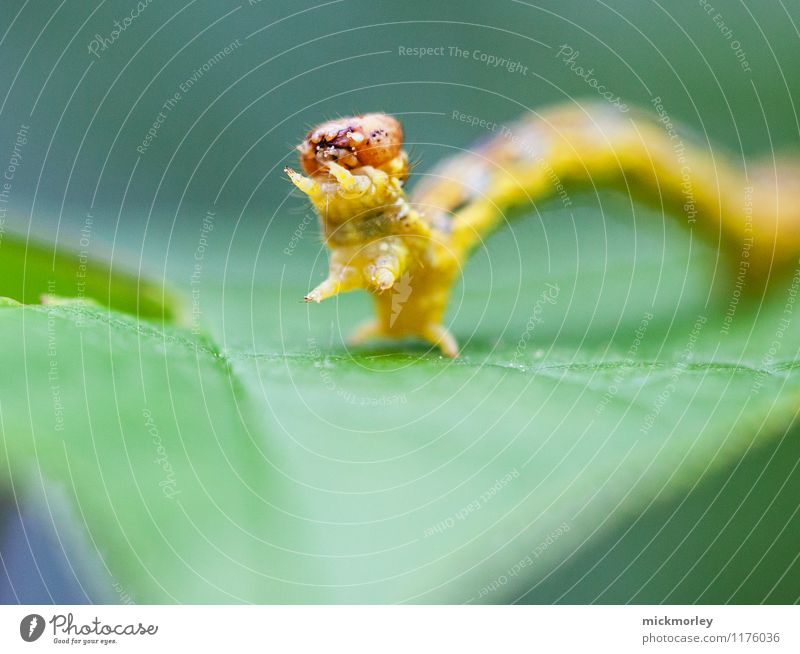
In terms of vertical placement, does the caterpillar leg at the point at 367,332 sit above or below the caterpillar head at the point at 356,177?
below

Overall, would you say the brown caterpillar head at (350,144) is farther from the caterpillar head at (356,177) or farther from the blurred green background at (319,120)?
the blurred green background at (319,120)

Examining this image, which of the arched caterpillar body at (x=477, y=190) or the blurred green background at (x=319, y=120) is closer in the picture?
the arched caterpillar body at (x=477, y=190)

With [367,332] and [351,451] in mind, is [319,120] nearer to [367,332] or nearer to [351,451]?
[367,332]

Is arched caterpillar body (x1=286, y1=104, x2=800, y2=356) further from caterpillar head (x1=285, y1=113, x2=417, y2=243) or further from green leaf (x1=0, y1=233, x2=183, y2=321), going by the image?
green leaf (x1=0, y1=233, x2=183, y2=321)

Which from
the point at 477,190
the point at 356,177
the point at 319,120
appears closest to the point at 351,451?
the point at 356,177

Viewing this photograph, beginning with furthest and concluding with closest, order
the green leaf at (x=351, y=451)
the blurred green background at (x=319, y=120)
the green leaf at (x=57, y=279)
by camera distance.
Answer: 1. the blurred green background at (x=319, y=120)
2. the green leaf at (x=57, y=279)
3. the green leaf at (x=351, y=451)

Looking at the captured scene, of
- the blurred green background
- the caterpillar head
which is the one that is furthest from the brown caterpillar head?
the blurred green background

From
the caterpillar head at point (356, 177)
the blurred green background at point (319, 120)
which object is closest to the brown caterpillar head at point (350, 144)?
the caterpillar head at point (356, 177)

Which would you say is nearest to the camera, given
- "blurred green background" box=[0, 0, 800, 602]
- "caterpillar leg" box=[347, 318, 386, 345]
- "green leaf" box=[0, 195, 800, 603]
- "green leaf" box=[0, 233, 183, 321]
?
"green leaf" box=[0, 195, 800, 603]
